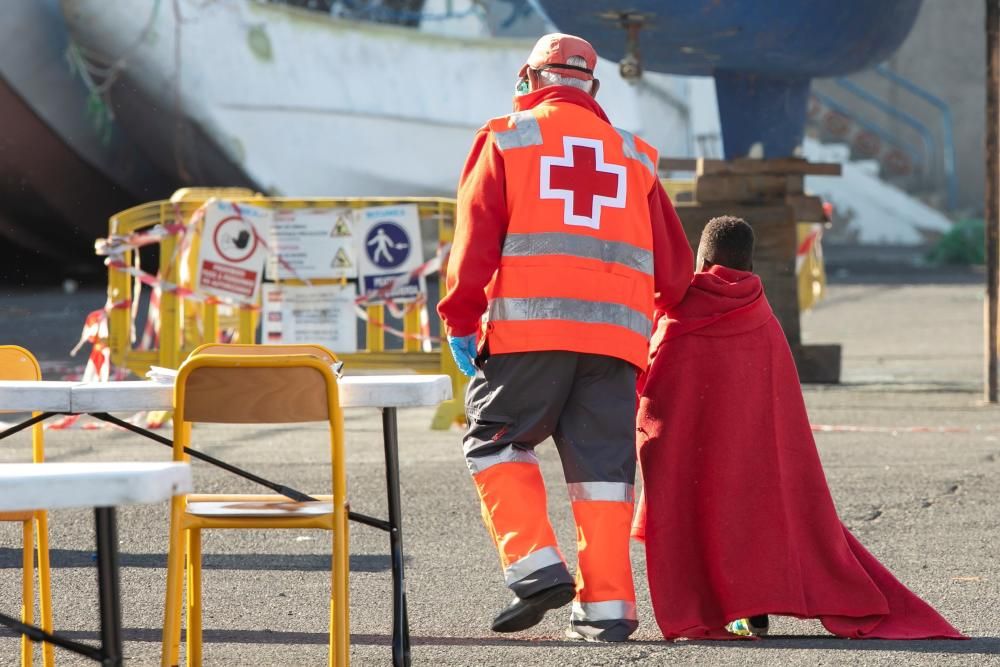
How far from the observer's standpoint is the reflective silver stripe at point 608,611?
4.72 m

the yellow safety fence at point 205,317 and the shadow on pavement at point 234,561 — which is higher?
the yellow safety fence at point 205,317

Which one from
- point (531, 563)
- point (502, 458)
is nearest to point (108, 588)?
point (531, 563)

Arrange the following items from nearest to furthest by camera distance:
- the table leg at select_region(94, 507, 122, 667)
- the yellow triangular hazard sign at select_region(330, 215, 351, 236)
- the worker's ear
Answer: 1. the table leg at select_region(94, 507, 122, 667)
2. the worker's ear
3. the yellow triangular hazard sign at select_region(330, 215, 351, 236)

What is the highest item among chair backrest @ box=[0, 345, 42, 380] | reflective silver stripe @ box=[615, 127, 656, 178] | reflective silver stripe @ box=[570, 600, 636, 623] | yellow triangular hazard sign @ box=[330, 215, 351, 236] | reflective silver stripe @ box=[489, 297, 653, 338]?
yellow triangular hazard sign @ box=[330, 215, 351, 236]

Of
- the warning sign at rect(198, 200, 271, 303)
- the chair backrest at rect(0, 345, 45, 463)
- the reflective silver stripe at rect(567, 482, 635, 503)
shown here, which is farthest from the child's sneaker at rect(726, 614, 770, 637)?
the warning sign at rect(198, 200, 271, 303)

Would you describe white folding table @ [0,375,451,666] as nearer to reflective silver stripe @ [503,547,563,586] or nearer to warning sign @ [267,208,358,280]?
reflective silver stripe @ [503,547,563,586]

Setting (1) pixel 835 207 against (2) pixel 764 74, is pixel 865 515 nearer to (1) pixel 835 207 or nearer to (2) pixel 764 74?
(2) pixel 764 74

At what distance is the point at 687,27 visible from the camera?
11945mm

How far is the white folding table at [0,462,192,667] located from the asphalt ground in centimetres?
152

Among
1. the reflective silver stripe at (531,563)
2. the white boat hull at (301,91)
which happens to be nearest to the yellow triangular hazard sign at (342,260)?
the reflective silver stripe at (531,563)

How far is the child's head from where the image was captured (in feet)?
16.5

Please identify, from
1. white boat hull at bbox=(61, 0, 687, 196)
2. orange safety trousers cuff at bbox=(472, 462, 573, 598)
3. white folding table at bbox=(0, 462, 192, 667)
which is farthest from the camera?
white boat hull at bbox=(61, 0, 687, 196)

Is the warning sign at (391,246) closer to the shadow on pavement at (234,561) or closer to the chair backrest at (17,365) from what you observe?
the shadow on pavement at (234,561)

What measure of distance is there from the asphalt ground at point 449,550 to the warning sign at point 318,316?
55 centimetres
